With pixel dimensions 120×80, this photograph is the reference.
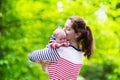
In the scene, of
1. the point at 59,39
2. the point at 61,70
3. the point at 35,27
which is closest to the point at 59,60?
the point at 61,70

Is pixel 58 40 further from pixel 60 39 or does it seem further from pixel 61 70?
pixel 61 70

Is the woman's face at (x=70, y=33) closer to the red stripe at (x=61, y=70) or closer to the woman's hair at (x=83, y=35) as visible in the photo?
the woman's hair at (x=83, y=35)

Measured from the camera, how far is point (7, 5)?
35.0 ft

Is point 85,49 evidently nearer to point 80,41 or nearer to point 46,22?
point 80,41

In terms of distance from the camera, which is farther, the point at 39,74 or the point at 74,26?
the point at 39,74

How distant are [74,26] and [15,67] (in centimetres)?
586

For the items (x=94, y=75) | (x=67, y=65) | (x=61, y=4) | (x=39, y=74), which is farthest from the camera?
(x=94, y=75)

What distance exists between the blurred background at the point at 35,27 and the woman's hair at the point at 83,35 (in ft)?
16.4

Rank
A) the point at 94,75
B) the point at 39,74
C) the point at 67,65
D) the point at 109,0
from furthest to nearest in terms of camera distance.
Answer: the point at 94,75, the point at 39,74, the point at 109,0, the point at 67,65

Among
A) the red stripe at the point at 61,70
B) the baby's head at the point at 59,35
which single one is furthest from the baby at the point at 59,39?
the red stripe at the point at 61,70

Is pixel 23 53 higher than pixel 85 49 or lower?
higher

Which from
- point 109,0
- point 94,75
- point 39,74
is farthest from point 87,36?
point 94,75

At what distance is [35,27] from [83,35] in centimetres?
590

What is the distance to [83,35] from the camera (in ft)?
15.8
